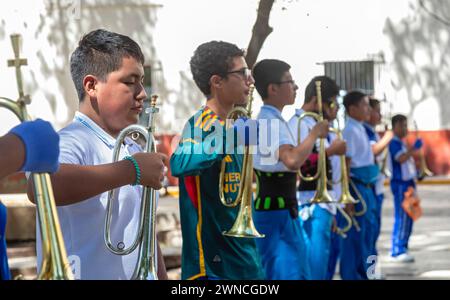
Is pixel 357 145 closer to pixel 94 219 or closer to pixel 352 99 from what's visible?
pixel 352 99

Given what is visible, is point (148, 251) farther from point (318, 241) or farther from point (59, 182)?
point (318, 241)

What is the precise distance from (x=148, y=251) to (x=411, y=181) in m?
8.19

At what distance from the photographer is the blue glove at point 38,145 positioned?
220cm

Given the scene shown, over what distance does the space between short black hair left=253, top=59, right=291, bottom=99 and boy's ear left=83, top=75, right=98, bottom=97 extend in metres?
1.99

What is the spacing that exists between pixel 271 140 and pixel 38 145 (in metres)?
3.40

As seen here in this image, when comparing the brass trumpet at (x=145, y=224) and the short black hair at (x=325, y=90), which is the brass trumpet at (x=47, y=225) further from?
the short black hair at (x=325, y=90)

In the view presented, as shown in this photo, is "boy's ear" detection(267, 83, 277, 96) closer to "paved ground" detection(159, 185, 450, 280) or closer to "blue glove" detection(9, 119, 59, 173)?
"blue glove" detection(9, 119, 59, 173)

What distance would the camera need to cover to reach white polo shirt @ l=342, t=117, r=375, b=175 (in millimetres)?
9000

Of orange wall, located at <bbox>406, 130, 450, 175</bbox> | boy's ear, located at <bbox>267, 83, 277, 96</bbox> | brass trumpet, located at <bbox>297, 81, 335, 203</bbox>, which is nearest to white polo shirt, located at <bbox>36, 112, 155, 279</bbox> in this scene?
boy's ear, located at <bbox>267, 83, 277, 96</bbox>

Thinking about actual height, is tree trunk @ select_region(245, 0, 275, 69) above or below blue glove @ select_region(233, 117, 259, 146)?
above

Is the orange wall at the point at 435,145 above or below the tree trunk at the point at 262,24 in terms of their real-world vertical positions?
below

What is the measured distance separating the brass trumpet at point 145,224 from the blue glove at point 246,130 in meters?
1.18

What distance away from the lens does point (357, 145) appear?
9055 millimetres

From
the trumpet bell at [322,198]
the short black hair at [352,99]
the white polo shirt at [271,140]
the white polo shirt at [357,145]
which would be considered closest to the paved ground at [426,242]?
the white polo shirt at [357,145]
